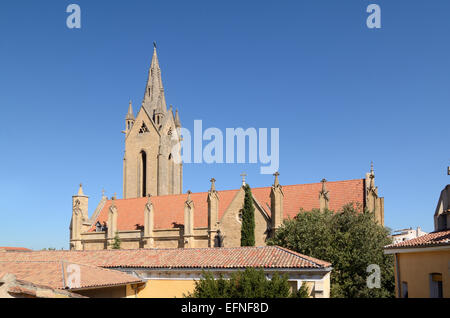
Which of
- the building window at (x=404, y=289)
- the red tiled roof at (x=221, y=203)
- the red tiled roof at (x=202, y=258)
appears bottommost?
the building window at (x=404, y=289)

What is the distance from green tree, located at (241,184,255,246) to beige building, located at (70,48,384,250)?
76.4 inches

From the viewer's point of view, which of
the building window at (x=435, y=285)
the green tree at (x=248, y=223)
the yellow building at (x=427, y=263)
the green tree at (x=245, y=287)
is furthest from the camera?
the green tree at (x=248, y=223)

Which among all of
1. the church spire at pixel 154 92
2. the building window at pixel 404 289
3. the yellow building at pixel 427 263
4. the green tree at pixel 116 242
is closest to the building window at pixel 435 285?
the yellow building at pixel 427 263

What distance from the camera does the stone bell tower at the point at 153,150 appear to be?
56188mm

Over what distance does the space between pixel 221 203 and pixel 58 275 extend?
82.9 ft

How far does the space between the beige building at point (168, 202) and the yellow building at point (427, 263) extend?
14.4 metres

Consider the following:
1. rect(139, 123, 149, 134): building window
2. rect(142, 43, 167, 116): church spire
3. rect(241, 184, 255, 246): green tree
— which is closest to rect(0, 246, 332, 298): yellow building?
rect(241, 184, 255, 246): green tree

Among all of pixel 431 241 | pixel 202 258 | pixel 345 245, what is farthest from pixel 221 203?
pixel 431 241

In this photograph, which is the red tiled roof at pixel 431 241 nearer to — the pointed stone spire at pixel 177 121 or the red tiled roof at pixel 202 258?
the red tiled roof at pixel 202 258

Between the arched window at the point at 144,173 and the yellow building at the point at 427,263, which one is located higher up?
the arched window at the point at 144,173

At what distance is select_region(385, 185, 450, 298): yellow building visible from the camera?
17438mm

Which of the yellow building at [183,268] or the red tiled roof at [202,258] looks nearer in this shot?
the yellow building at [183,268]

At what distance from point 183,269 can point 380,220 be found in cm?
2019
